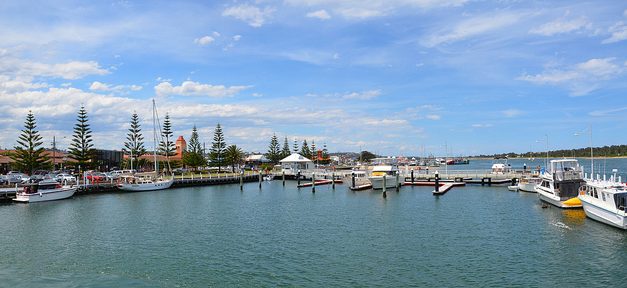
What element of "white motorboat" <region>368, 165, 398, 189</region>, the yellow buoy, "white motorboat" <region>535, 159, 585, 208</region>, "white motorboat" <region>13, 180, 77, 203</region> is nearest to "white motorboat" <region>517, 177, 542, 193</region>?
"white motorboat" <region>535, 159, 585, 208</region>

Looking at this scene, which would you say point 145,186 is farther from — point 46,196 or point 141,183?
point 46,196

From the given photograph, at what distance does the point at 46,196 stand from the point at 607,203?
56.6 m

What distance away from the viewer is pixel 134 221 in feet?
123

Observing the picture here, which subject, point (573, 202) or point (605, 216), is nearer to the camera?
point (605, 216)

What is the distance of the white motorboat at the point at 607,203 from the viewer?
29.3 meters

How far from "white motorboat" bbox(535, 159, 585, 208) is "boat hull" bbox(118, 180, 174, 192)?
53.6m

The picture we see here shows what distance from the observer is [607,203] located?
30953 mm

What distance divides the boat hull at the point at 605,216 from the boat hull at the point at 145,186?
56737mm

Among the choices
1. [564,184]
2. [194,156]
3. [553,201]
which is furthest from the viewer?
[194,156]

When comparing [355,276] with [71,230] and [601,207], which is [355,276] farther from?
[71,230]

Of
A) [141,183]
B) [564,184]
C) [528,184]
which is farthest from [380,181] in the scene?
[141,183]

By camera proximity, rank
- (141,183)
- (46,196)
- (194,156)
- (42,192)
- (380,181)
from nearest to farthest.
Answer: (42,192), (46,196), (380,181), (141,183), (194,156)

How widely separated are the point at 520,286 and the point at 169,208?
120ft

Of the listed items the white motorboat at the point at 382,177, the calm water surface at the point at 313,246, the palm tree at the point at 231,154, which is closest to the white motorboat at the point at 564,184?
the calm water surface at the point at 313,246
